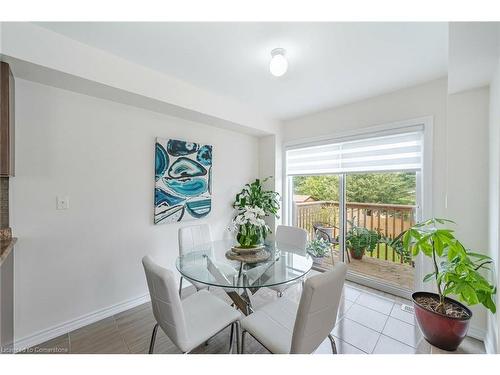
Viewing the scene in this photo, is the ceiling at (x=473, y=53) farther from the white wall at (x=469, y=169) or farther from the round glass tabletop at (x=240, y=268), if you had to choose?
the round glass tabletop at (x=240, y=268)

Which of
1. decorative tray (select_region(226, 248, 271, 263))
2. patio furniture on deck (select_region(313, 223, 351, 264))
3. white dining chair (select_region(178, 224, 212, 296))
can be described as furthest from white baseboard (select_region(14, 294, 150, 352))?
patio furniture on deck (select_region(313, 223, 351, 264))

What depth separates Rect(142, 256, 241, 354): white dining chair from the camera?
1113 mm

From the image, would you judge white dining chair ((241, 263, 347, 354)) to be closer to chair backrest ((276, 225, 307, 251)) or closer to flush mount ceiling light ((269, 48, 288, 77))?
chair backrest ((276, 225, 307, 251))

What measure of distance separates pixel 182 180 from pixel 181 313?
1.74 meters

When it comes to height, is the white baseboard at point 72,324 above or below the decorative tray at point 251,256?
below

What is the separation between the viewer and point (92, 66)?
1769mm

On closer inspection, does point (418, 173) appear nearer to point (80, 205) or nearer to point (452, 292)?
point (452, 292)

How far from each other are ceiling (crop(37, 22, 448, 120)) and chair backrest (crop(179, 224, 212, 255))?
1.62 metres

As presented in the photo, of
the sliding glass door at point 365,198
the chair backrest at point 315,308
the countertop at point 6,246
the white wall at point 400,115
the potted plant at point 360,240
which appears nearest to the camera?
the chair backrest at point 315,308

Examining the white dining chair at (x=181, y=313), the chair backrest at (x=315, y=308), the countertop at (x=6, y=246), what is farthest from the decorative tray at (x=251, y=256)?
the countertop at (x=6, y=246)

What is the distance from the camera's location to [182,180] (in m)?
2.66

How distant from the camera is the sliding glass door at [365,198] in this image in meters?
2.51

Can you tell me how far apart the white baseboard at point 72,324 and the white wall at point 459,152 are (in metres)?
3.25
